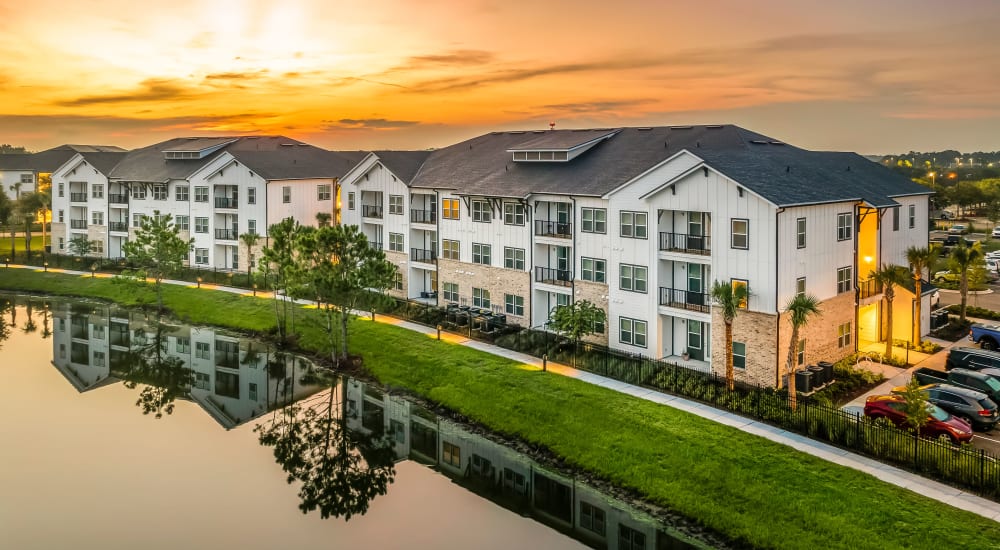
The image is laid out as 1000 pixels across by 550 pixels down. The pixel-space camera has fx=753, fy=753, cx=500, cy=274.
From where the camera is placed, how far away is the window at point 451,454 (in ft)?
100

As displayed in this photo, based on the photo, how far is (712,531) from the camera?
77.7 ft

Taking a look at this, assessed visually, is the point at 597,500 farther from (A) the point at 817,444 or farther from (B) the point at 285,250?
(B) the point at 285,250

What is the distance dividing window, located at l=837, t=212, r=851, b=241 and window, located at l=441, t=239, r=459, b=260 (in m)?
24.3

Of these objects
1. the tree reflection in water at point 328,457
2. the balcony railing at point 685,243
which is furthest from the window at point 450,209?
the tree reflection in water at point 328,457

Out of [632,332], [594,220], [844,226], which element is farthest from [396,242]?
[844,226]

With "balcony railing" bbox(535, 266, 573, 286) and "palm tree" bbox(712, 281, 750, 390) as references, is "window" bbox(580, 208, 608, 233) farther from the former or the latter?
"palm tree" bbox(712, 281, 750, 390)

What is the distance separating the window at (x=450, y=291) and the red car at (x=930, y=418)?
93.5 feet

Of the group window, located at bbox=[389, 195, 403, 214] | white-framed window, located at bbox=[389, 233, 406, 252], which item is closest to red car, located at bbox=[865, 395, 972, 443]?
white-framed window, located at bbox=[389, 233, 406, 252]

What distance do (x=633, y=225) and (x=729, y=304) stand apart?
8247 millimetres

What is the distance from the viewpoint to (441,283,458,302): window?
2039 inches

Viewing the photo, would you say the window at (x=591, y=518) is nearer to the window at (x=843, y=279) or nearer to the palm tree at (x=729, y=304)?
the palm tree at (x=729, y=304)

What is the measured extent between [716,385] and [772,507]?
996 cm

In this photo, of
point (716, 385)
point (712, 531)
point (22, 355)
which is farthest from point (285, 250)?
point (712, 531)

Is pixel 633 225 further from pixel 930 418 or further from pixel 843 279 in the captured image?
pixel 930 418
